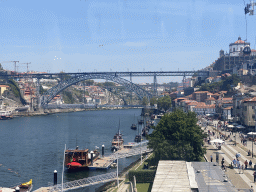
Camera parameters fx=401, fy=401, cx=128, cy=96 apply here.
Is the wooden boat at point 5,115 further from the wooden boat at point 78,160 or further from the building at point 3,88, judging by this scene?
the wooden boat at point 78,160

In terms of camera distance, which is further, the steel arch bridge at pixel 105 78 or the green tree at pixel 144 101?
the steel arch bridge at pixel 105 78

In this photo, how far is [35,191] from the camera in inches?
495

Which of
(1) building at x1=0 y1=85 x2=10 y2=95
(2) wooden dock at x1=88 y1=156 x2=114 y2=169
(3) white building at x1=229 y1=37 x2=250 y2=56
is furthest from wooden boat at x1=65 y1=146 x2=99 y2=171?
(1) building at x1=0 y1=85 x2=10 y2=95

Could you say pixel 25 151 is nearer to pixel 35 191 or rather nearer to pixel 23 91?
pixel 35 191

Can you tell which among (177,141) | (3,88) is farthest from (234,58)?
(177,141)

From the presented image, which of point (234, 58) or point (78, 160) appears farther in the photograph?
point (234, 58)

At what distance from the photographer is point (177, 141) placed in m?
13.4

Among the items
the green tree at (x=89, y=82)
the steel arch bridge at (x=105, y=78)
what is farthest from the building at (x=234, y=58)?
the green tree at (x=89, y=82)

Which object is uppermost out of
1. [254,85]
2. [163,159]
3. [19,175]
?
[254,85]

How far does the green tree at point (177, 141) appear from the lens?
12656mm

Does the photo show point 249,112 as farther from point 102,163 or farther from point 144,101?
point 144,101

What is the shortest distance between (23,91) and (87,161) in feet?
183

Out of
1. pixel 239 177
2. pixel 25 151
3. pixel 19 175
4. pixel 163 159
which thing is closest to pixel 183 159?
pixel 163 159

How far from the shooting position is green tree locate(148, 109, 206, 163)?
12656mm
